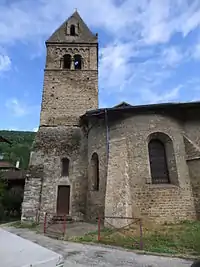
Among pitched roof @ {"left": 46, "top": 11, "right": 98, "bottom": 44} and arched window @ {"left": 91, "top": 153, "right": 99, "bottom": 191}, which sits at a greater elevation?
pitched roof @ {"left": 46, "top": 11, "right": 98, "bottom": 44}

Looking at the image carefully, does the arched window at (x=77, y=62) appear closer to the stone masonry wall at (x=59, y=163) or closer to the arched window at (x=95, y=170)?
the stone masonry wall at (x=59, y=163)

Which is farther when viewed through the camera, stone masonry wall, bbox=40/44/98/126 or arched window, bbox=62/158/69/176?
stone masonry wall, bbox=40/44/98/126

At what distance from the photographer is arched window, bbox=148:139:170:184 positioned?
1115cm

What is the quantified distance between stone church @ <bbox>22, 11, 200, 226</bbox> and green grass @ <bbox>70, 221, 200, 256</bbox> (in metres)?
1.09

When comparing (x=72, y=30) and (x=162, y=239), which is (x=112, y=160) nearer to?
(x=162, y=239)

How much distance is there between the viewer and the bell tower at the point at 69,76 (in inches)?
670

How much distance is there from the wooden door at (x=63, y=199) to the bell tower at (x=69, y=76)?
5318 mm

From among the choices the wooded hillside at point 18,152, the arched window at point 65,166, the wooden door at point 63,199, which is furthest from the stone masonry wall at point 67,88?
the wooded hillside at point 18,152

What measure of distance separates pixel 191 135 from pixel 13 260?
1246 cm

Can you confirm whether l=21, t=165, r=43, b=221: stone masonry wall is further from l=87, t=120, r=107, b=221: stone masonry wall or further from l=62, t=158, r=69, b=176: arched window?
l=87, t=120, r=107, b=221: stone masonry wall

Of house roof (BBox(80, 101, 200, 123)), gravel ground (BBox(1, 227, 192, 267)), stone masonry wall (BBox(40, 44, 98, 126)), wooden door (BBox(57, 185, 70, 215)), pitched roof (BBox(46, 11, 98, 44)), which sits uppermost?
pitched roof (BBox(46, 11, 98, 44))

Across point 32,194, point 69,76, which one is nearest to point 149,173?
point 32,194

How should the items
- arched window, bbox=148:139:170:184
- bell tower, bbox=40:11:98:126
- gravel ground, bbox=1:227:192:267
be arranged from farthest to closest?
bell tower, bbox=40:11:98:126, arched window, bbox=148:139:170:184, gravel ground, bbox=1:227:192:267

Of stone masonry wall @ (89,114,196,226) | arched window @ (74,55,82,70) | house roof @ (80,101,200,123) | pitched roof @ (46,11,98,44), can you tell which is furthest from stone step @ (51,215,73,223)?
pitched roof @ (46,11,98,44)
